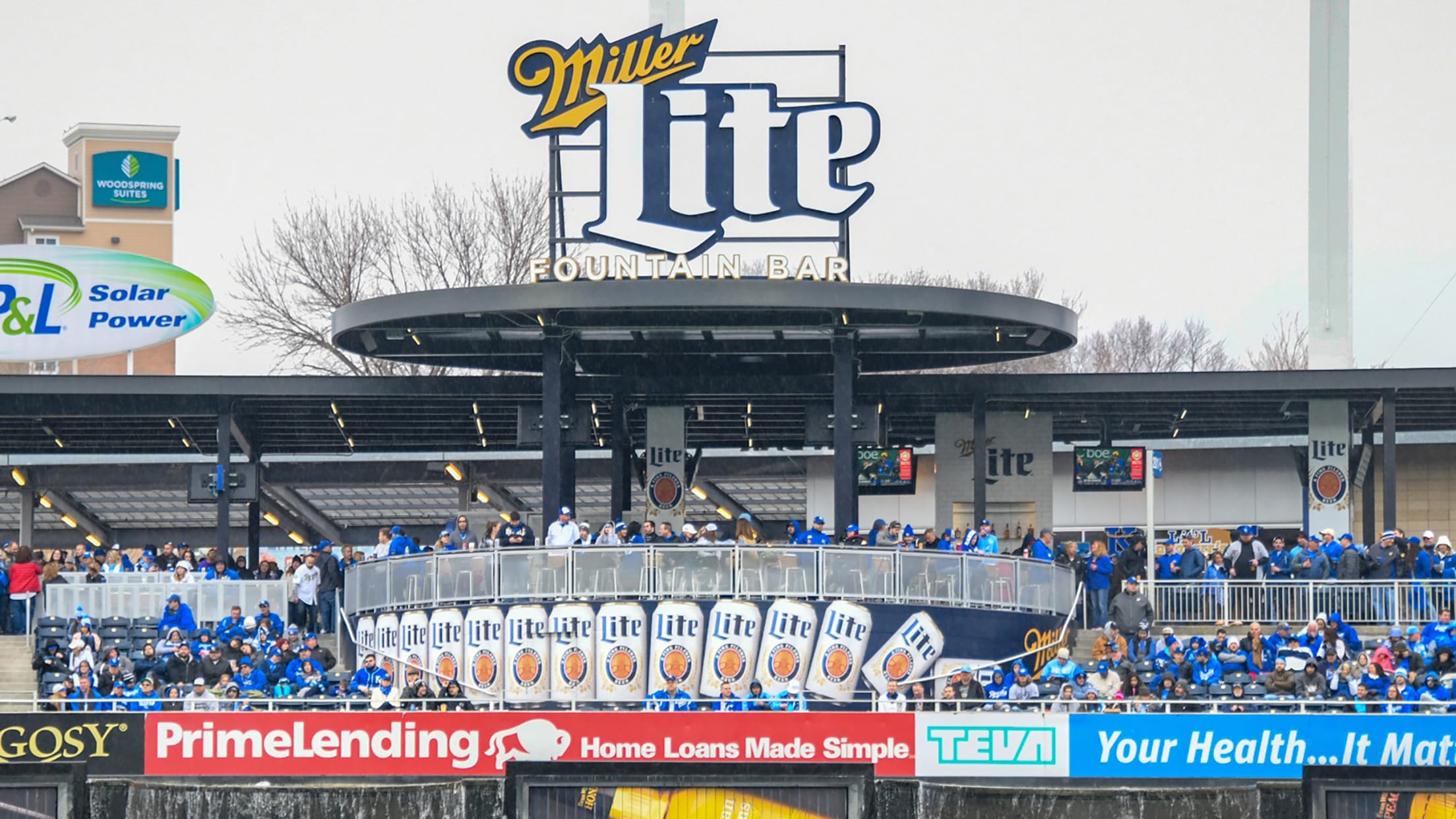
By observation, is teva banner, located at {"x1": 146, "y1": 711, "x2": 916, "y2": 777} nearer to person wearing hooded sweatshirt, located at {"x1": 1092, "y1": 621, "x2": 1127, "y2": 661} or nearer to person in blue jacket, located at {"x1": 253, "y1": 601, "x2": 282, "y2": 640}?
person wearing hooded sweatshirt, located at {"x1": 1092, "y1": 621, "x2": 1127, "y2": 661}

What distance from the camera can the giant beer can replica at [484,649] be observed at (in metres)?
28.6

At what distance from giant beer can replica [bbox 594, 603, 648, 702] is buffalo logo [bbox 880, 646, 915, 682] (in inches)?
130

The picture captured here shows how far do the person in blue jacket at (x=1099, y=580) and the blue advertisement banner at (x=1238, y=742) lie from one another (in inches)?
245

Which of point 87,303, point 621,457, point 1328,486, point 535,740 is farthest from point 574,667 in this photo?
point 1328,486

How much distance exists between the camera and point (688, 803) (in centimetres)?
1576

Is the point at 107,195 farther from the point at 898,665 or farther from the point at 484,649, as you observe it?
the point at 898,665

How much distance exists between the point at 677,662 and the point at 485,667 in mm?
2717

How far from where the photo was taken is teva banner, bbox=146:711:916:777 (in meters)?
23.8

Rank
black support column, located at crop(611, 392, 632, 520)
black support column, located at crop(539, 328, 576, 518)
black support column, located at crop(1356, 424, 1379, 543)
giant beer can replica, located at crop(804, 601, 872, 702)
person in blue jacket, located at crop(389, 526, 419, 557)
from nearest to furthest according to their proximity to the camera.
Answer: giant beer can replica, located at crop(804, 601, 872, 702) → person in blue jacket, located at crop(389, 526, 419, 557) → black support column, located at crop(539, 328, 576, 518) → black support column, located at crop(611, 392, 632, 520) → black support column, located at crop(1356, 424, 1379, 543)

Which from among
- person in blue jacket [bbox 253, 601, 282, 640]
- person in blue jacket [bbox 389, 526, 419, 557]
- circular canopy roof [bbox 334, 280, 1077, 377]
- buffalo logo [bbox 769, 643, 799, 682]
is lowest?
buffalo logo [bbox 769, 643, 799, 682]

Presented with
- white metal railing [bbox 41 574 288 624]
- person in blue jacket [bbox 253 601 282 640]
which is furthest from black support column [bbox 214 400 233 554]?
person in blue jacket [bbox 253 601 282 640]

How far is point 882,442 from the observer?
37594 millimetres

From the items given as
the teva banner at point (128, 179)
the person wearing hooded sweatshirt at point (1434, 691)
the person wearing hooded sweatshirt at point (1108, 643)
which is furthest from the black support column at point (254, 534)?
the teva banner at point (128, 179)

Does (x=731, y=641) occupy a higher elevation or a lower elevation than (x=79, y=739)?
higher
